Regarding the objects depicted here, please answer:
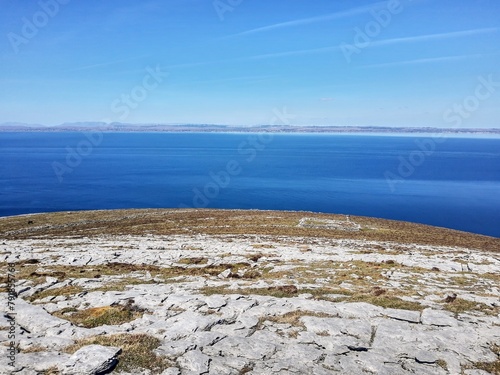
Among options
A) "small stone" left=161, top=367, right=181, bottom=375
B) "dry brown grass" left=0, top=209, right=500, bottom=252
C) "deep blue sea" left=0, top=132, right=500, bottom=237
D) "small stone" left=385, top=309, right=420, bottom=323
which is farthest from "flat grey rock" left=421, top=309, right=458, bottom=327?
"deep blue sea" left=0, top=132, right=500, bottom=237

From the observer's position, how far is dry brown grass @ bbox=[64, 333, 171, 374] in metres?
10.6

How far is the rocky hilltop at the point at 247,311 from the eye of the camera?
11.2 meters

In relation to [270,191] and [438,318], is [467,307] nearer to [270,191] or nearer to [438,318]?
[438,318]

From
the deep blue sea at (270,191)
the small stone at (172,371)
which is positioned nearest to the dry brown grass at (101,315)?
the small stone at (172,371)

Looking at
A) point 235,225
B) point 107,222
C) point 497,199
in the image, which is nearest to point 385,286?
point 235,225

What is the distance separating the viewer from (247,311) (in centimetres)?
1499

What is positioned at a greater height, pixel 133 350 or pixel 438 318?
pixel 438 318

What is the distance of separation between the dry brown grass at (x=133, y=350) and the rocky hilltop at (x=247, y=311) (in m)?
0.04

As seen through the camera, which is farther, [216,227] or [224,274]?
[216,227]

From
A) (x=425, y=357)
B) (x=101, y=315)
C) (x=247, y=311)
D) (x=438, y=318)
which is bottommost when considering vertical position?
(x=101, y=315)

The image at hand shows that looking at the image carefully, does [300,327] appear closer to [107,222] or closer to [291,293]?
[291,293]

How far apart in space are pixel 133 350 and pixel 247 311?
5.20 m

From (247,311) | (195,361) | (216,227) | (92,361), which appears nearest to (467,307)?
(247,311)

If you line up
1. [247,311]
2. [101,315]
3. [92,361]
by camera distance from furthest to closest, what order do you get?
[247,311]
[101,315]
[92,361]
